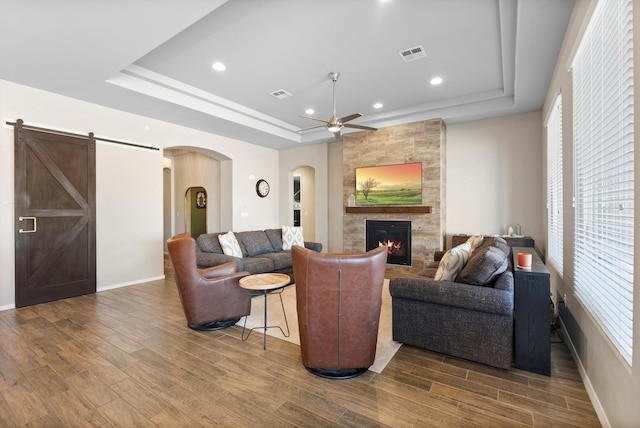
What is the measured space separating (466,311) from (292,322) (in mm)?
1828

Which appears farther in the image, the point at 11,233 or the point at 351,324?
the point at 11,233

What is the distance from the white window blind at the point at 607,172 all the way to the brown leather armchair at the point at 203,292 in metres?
2.98

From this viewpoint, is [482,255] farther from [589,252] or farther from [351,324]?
[351,324]

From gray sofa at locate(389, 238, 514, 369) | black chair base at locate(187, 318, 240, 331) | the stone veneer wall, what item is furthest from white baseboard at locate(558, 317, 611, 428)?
black chair base at locate(187, 318, 240, 331)

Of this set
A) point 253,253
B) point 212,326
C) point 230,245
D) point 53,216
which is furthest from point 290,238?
point 53,216

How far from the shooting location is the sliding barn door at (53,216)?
12.9 ft

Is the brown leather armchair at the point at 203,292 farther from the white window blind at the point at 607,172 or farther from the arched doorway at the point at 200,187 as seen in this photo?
the arched doorway at the point at 200,187

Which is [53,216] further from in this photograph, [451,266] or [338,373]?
[451,266]

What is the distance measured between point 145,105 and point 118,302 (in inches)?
117

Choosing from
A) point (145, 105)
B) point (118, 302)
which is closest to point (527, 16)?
point (145, 105)

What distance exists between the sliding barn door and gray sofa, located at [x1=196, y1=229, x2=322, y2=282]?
1.70 m

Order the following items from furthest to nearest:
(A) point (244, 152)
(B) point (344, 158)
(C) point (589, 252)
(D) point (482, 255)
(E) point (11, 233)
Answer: (A) point (244, 152)
(B) point (344, 158)
(E) point (11, 233)
(D) point (482, 255)
(C) point (589, 252)

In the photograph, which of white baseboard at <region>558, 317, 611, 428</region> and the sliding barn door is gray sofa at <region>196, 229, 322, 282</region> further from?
white baseboard at <region>558, 317, 611, 428</region>

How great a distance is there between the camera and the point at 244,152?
283 inches
